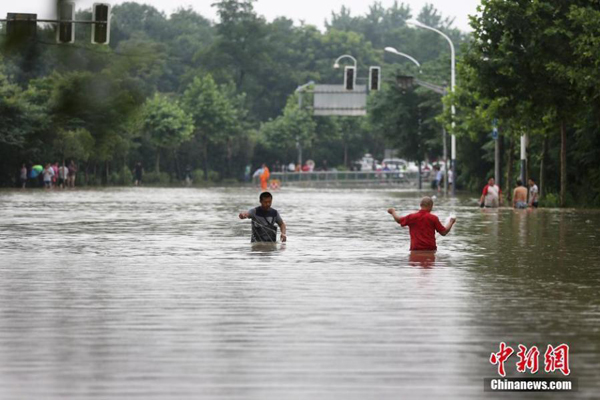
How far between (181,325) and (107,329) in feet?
2.22

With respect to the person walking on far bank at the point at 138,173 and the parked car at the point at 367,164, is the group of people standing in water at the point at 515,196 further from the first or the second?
the parked car at the point at 367,164

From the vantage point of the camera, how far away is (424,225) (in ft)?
73.2

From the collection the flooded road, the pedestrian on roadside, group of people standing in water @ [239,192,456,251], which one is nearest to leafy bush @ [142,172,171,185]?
the pedestrian on roadside

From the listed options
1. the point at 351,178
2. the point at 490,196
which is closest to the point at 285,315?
the point at 490,196

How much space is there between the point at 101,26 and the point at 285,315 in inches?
816

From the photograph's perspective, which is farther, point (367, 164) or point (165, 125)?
point (367, 164)

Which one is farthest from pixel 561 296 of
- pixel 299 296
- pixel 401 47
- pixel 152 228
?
pixel 401 47

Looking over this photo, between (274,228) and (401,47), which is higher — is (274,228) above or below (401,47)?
below

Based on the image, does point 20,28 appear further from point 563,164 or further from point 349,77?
point 349,77

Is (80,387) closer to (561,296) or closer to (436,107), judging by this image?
(561,296)

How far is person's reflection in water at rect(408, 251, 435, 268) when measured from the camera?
2039 cm

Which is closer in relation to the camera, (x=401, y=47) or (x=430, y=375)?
(x=430, y=375)

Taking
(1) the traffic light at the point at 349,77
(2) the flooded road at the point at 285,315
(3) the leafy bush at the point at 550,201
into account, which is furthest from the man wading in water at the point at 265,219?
(1) the traffic light at the point at 349,77

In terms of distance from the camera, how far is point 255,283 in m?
17.0
